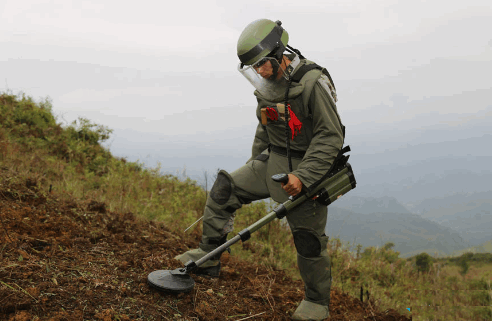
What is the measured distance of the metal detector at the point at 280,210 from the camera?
2580 mm

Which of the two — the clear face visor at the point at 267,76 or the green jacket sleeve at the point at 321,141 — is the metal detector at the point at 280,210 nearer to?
the green jacket sleeve at the point at 321,141

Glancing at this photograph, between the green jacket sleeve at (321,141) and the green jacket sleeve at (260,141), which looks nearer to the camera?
the green jacket sleeve at (321,141)

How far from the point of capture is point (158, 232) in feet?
14.0

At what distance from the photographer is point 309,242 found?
2.79 m

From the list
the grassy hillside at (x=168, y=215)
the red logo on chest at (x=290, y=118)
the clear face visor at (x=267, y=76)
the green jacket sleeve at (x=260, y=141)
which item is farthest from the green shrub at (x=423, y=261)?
the clear face visor at (x=267, y=76)

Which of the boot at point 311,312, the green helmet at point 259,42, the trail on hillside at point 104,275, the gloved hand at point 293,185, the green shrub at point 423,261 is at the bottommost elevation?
the boot at point 311,312

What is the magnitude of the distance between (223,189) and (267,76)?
1.02m

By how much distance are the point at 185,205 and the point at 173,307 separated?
3.90 m

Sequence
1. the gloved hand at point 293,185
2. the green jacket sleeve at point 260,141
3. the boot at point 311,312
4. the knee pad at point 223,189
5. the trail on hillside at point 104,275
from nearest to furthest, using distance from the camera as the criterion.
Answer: the trail on hillside at point 104,275
the gloved hand at point 293,185
the boot at point 311,312
the knee pad at point 223,189
the green jacket sleeve at point 260,141

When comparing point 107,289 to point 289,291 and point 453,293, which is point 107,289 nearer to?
point 289,291

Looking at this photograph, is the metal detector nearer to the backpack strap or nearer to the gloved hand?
the gloved hand

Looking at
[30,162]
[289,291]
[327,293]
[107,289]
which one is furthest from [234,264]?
[30,162]

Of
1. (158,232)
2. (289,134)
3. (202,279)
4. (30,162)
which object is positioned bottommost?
(202,279)

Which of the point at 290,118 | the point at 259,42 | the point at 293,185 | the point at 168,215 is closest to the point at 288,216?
the point at 293,185
